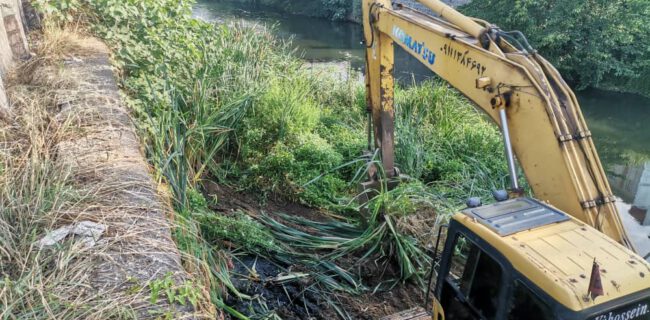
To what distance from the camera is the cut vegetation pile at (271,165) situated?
4891 mm

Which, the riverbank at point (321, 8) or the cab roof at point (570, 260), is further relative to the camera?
the riverbank at point (321, 8)

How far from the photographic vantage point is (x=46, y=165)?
3.44 m

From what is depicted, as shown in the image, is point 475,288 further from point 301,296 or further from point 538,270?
point 301,296

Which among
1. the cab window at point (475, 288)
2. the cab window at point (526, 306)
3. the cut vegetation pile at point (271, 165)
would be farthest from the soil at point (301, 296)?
the cab window at point (526, 306)

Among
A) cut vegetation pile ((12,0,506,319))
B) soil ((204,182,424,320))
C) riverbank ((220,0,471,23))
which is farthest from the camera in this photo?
riverbank ((220,0,471,23))

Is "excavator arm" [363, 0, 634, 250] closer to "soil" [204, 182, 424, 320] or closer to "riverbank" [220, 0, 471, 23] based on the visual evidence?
"soil" [204, 182, 424, 320]

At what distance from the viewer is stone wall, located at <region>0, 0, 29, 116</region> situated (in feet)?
18.2

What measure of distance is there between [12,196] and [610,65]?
1655cm

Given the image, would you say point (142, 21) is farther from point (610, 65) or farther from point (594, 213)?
point (610, 65)

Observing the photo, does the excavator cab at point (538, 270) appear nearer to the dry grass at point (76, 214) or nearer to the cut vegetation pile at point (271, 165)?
the dry grass at point (76, 214)

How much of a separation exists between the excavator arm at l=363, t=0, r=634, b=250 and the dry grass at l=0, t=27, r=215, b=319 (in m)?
2.21

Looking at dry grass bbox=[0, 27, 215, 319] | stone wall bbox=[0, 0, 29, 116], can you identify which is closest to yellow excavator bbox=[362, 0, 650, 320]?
dry grass bbox=[0, 27, 215, 319]

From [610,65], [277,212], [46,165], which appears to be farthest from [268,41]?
[610,65]

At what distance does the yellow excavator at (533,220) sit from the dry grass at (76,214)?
5.07ft
